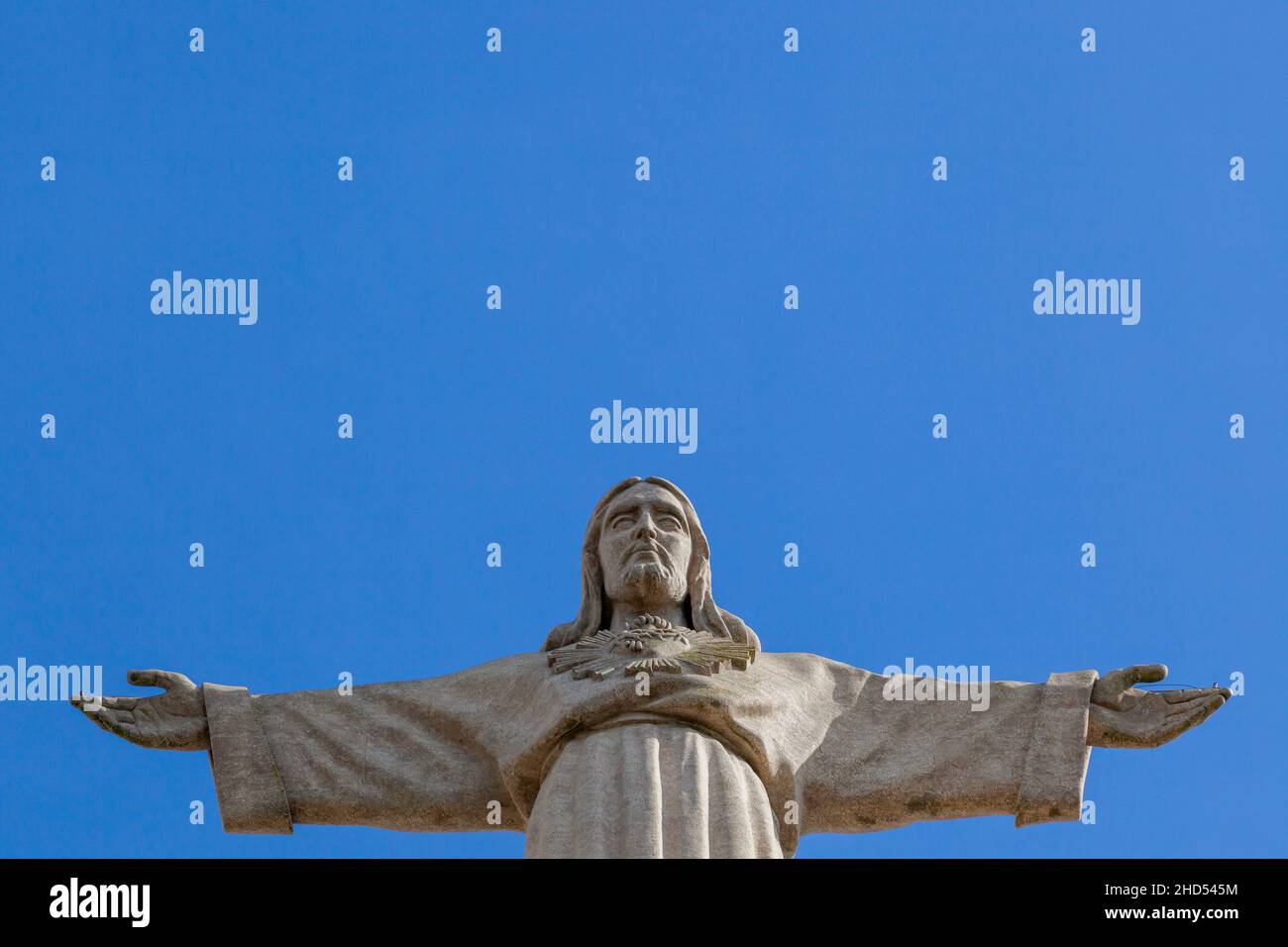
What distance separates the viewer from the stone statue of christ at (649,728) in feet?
55.0

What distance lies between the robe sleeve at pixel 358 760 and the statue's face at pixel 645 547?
1183mm

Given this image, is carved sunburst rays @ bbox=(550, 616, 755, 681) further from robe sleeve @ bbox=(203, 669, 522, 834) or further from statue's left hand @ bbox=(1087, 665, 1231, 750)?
statue's left hand @ bbox=(1087, 665, 1231, 750)

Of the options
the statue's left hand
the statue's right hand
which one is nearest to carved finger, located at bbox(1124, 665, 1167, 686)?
the statue's left hand

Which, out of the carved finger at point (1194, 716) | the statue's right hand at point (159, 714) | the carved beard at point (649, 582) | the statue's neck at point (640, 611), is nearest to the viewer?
the carved finger at point (1194, 716)

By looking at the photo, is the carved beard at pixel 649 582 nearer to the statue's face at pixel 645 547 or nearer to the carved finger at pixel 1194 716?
the statue's face at pixel 645 547

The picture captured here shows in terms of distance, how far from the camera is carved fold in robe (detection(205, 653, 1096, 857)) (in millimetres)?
16469

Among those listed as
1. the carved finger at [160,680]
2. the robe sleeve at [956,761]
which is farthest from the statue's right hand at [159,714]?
the robe sleeve at [956,761]

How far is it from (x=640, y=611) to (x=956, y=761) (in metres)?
2.36

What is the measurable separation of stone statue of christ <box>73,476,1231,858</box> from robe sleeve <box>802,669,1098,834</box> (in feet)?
0.05
